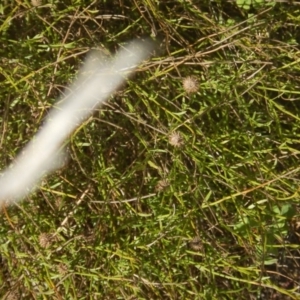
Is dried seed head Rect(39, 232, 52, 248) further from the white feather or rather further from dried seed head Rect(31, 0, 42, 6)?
dried seed head Rect(31, 0, 42, 6)

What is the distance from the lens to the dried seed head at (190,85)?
36.6 inches

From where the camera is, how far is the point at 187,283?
0.99 meters

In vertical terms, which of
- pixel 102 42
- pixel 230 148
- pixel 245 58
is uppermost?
pixel 102 42

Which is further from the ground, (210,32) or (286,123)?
(210,32)

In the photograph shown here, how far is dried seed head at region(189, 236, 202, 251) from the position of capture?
38.1 inches

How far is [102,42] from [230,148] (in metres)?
0.29

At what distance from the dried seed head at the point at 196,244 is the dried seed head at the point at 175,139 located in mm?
169

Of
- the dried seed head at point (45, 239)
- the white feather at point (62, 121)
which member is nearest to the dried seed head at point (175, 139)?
the white feather at point (62, 121)

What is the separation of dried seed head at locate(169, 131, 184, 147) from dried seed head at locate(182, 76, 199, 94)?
0.07 metres

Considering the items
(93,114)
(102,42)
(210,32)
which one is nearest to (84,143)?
(93,114)

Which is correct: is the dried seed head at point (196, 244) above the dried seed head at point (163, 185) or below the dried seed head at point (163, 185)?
below

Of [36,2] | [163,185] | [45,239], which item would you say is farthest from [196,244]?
[36,2]

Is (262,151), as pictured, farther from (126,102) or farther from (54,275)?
(54,275)

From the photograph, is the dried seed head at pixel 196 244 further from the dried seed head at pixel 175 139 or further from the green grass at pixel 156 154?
the dried seed head at pixel 175 139
